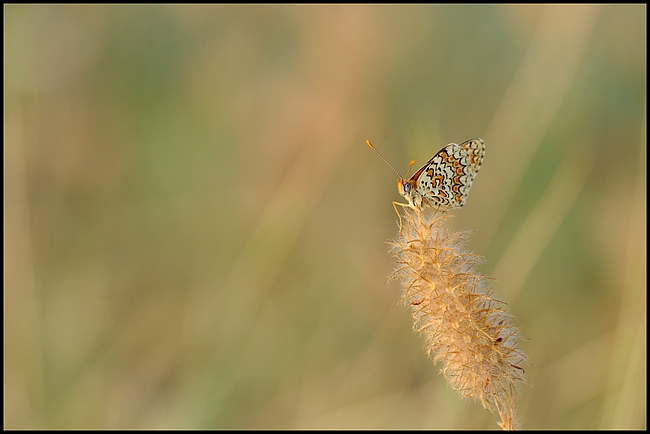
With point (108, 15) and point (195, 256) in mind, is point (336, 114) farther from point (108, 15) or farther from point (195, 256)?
point (108, 15)

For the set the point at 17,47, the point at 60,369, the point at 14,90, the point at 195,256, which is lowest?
the point at 60,369

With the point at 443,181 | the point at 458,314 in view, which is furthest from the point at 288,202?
the point at 458,314

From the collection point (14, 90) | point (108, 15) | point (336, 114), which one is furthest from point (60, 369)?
point (108, 15)

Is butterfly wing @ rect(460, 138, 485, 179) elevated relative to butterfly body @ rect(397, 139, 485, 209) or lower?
elevated

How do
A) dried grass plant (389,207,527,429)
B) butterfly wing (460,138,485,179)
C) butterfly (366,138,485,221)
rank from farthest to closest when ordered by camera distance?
butterfly wing (460,138,485,179) → butterfly (366,138,485,221) → dried grass plant (389,207,527,429)

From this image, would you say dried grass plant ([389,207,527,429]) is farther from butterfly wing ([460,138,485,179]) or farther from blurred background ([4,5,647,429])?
blurred background ([4,5,647,429])

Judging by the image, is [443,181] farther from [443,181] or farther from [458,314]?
[458,314]

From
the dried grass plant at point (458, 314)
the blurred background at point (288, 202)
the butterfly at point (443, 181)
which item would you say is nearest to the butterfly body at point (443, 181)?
the butterfly at point (443, 181)

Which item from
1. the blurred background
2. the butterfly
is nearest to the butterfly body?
the butterfly
